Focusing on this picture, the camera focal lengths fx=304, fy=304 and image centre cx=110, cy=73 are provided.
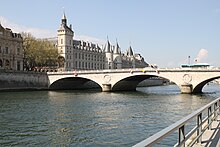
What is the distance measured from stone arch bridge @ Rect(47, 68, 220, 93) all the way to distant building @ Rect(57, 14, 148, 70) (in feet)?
75.6

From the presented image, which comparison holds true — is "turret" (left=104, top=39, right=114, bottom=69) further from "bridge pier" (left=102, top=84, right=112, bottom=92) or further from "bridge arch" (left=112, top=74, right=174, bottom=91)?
"bridge pier" (left=102, top=84, right=112, bottom=92)

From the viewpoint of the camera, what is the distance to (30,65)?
7875 cm

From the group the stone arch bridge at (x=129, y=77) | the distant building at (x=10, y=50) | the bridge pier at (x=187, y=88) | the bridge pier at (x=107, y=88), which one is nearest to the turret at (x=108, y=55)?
the stone arch bridge at (x=129, y=77)

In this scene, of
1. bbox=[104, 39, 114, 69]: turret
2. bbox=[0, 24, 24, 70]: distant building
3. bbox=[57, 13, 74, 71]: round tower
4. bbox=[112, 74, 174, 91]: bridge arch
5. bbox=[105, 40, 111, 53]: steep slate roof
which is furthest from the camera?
bbox=[105, 40, 111, 53]: steep slate roof

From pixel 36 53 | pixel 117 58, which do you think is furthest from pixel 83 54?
pixel 36 53

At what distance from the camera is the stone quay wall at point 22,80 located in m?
56.2

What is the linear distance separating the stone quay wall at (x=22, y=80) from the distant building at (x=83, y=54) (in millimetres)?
23014

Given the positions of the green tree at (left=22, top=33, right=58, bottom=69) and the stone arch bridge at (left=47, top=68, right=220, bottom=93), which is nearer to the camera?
the stone arch bridge at (left=47, top=68, right=220, bottom=93)

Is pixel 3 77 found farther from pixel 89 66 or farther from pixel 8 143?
pixel 89 66

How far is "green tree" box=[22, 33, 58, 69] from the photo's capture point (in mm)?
73500

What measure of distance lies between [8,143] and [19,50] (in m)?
61.4

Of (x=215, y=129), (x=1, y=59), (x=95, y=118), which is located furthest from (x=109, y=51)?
(x=215, y=129)

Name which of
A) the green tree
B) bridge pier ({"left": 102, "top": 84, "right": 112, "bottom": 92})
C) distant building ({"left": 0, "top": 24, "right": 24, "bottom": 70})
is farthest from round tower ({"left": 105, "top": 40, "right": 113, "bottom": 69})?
bridge pier ({"left": 102, "top": 84, "right": 112, "bottom": 92})

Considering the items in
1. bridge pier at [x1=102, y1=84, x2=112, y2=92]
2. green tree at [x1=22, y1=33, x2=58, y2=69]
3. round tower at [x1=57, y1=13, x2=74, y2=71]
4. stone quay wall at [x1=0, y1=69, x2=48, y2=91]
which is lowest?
bridge pier at [x1=102, y1=84, x2=112, y2=92]
